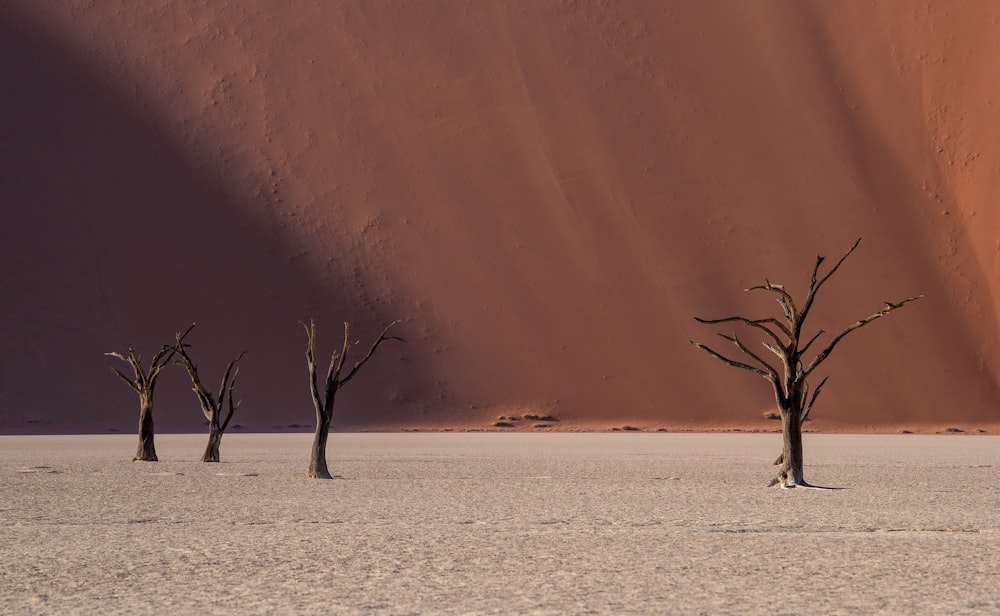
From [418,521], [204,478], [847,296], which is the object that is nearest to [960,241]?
[847,296]

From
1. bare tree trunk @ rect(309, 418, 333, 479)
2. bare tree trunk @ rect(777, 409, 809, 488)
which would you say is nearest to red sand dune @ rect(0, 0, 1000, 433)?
bare tree trunk @ rect(309, 418, 333, 479)

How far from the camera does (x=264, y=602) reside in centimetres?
845

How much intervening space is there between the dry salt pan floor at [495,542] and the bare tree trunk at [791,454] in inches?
20.1

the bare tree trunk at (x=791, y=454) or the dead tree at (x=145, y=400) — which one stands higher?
the dead tree at (x=145, y=400)

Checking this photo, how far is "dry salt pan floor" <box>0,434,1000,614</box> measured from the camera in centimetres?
858

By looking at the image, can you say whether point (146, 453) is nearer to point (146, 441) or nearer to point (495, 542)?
point (146, 441)

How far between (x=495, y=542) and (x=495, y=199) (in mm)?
53635

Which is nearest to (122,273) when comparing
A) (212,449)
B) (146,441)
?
(146,441)

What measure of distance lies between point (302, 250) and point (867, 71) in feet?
98.1

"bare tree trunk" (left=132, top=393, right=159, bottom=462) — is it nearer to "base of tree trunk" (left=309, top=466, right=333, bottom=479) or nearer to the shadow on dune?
"base of tree trunk" (left=309, top=466, right=333, bottom=479)

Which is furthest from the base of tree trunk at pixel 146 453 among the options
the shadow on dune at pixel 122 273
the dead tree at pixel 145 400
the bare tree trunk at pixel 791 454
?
the shadow on dune at pixel 122 273

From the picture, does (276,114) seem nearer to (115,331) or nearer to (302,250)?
A: (302,250)

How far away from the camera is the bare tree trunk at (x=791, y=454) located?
20.0 m

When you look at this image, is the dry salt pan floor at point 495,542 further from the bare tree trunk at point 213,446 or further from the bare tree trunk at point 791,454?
the bare tree trunk at point 213,446
